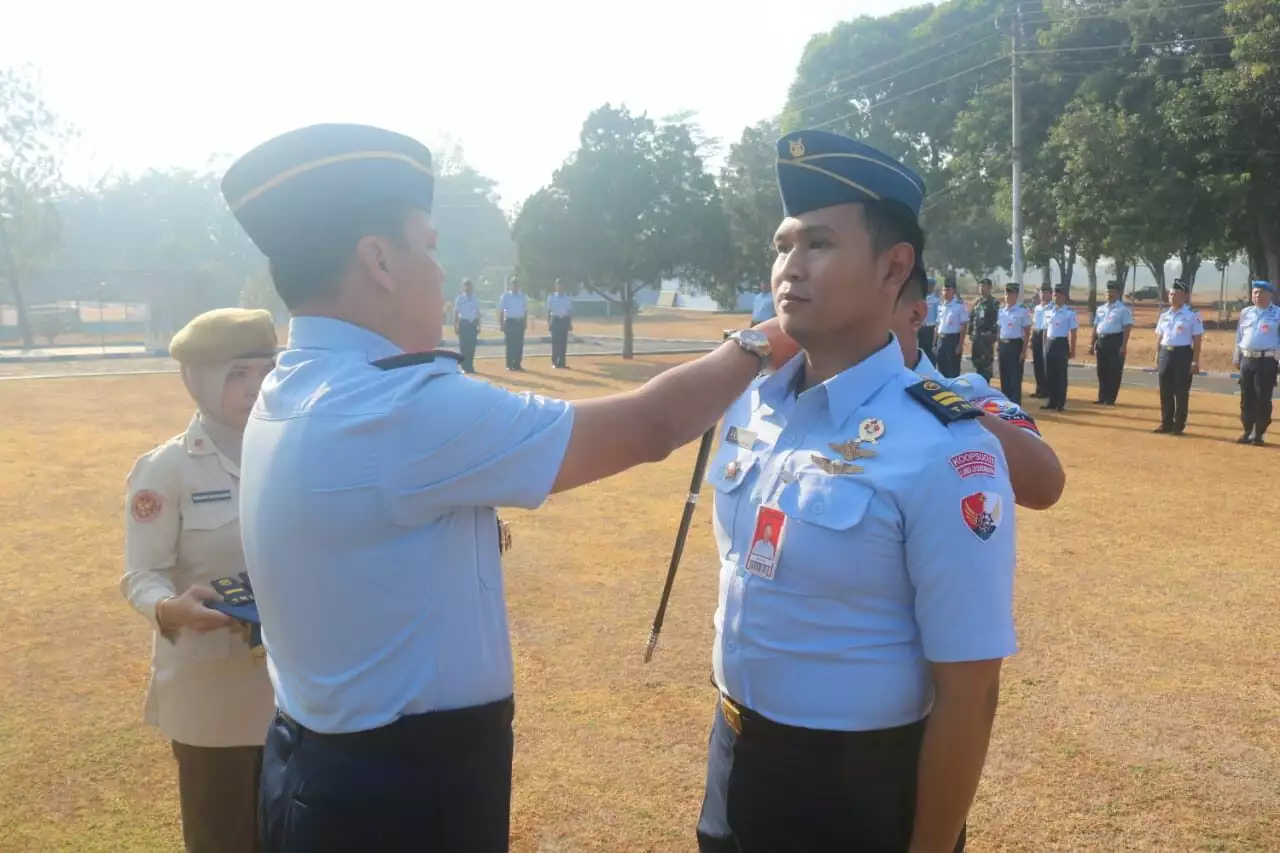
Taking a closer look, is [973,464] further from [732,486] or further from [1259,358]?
[1259,358]

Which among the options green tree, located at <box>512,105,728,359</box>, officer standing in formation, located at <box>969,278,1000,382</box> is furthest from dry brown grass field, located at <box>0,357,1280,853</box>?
green tree, located at <box>512,105,728,359</box>

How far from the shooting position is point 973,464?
5.43 ft

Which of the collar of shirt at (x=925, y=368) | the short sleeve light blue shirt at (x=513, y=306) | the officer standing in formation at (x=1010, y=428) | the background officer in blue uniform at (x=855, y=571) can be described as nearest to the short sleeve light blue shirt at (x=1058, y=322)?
the short sleeve light blue shirt at (x=513, y=306)

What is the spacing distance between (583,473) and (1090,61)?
32.2m

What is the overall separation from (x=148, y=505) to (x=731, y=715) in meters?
1.67

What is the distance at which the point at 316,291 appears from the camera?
1688 millimetres

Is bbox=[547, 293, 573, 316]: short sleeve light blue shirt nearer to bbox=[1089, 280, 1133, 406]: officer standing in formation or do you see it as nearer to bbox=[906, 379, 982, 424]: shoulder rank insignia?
bbox=[1089, 280, 1133, 406]: officer standing in formation

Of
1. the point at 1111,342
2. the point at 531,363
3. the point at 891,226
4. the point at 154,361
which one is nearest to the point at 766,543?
the point at 891,226

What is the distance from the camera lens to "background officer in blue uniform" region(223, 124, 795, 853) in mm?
1535

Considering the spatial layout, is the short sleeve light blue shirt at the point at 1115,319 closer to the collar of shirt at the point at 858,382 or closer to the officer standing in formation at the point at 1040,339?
the officer standing in formation at the point at 1040,339

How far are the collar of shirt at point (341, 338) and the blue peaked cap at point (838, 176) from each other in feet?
2.68

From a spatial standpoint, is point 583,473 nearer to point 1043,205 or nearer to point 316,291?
point 316,291

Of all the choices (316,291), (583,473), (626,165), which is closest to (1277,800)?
(583,473)

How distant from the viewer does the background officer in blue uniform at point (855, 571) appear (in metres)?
1.65
